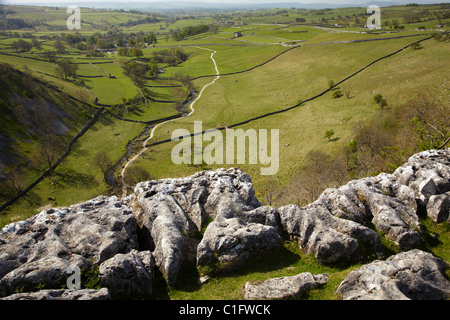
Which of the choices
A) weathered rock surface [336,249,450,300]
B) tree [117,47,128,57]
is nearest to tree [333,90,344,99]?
weathered rock surface [336,249,450,300]

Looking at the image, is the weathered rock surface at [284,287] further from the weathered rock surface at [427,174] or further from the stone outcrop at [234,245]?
the weathered rock surface at [427,174]

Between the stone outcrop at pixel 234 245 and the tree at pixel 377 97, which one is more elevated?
the tree at pixel 377 97

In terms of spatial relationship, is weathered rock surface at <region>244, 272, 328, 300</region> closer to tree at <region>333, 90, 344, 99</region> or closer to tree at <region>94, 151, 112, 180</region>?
tree at <region>94, 151, 112, 180</region>

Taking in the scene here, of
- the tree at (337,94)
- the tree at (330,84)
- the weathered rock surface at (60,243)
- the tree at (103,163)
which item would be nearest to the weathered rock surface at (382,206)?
the weathered rock surface at (60,243)

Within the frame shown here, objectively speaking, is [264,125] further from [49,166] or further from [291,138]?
[49,166]

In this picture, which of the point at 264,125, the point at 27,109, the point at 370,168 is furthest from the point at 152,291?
the point at 27,109

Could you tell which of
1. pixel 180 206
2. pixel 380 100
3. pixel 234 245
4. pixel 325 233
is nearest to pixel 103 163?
pixel 180 206
